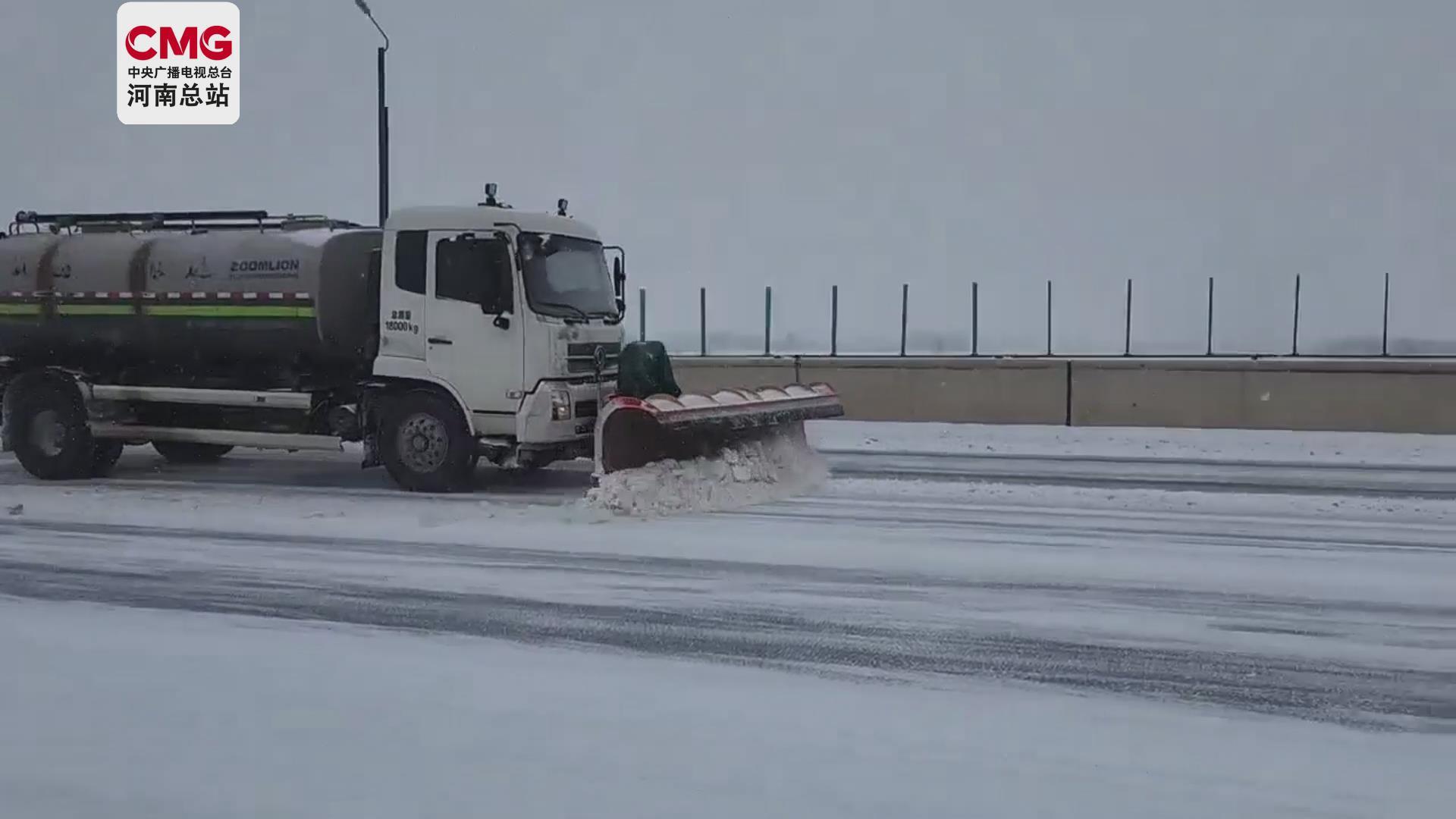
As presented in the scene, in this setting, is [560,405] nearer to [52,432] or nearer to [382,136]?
[52,432]

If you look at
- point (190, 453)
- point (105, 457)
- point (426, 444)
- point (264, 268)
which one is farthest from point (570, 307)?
point (190, 453)

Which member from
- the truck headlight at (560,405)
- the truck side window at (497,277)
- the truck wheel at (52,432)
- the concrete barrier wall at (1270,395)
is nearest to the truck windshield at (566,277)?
the truck side window at (497,277)

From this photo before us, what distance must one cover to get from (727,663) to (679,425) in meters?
4.50

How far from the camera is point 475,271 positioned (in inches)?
443

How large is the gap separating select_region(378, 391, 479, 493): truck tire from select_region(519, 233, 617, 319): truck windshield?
4.54ft

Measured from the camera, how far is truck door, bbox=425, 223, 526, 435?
11180 mm

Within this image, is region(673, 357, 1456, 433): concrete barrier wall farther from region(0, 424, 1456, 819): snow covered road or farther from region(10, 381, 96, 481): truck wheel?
region(10, 381, 96, 481): truck wheel

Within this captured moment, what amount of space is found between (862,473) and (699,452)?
288 cm

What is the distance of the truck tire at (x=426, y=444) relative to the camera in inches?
454

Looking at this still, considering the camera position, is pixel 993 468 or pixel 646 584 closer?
pixel 646 584

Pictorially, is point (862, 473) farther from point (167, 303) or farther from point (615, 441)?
point (167, 303)

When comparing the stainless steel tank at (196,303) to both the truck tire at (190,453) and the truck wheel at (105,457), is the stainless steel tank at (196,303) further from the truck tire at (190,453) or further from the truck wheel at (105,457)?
the truck tire at (190,453)

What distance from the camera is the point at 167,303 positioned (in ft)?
40.8

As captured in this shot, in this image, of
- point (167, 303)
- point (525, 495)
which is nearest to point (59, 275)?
point (167, 303)
